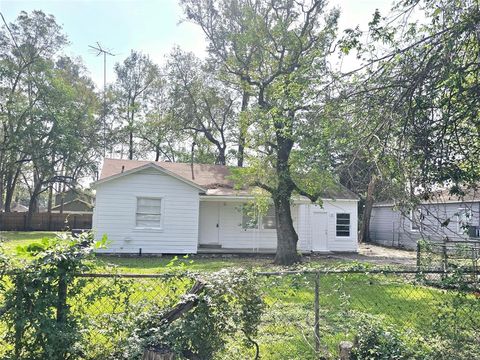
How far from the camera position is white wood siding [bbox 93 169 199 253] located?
610 inches

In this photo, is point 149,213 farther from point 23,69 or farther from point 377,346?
point 23,69

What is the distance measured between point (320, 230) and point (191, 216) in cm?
689

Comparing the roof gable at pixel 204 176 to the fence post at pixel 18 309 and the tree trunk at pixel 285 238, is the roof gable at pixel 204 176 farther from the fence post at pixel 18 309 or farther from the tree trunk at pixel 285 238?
the fence post at pixel 18 309

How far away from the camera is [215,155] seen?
30.9 m

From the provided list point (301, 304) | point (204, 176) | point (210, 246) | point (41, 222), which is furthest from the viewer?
point (41, 222)

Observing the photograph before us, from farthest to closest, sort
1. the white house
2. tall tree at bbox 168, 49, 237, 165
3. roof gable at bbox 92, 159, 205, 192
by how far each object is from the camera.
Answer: tall tree at bbox 168, 49, 237, 165 → the white house → roof gable at bbox 92, 159, 205, 192

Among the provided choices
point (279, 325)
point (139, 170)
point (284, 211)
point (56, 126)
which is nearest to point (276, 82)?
point (284, 211)

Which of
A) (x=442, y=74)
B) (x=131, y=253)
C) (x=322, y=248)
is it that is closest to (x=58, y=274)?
(x=442, y=74)

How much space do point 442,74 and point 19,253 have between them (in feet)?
16.6

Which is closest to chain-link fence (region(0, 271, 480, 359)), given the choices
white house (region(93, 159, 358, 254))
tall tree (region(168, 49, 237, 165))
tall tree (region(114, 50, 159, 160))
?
white house (region(93, 159, 358, 254))

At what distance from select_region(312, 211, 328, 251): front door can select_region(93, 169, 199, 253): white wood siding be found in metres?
6.28

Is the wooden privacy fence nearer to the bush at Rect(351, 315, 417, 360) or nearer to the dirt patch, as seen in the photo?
the dirt patch

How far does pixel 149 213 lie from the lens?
15953mm

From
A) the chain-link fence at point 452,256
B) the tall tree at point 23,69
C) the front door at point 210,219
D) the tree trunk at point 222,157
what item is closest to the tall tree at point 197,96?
the tree trunk at point 222,157
